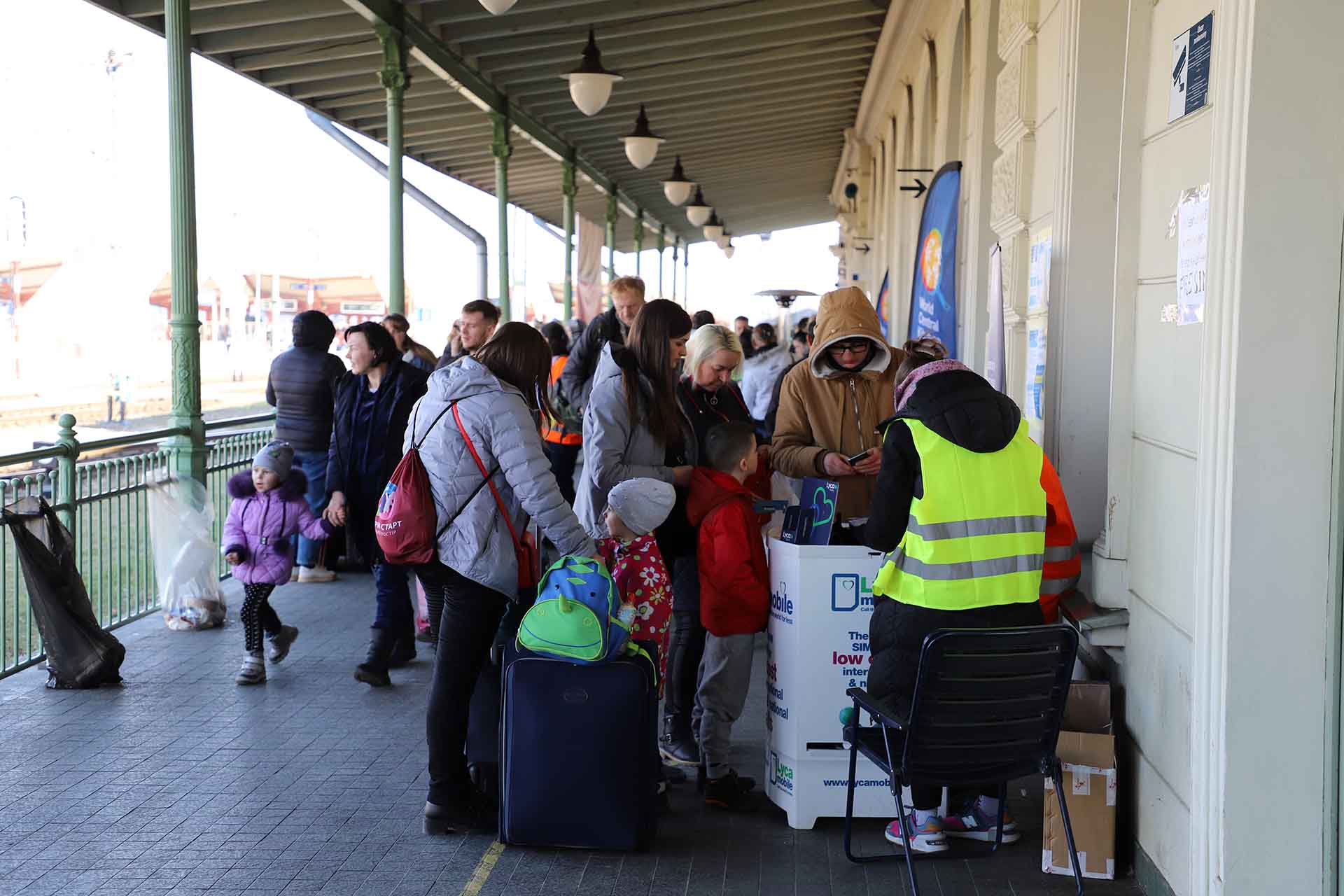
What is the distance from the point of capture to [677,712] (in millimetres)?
4785

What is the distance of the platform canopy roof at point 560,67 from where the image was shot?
10.7 meters

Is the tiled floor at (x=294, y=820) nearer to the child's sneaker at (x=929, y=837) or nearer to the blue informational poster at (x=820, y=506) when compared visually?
the child's sneaker at (x=929, y=837)

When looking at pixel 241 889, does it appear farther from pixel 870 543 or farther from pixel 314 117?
pixel 314 117

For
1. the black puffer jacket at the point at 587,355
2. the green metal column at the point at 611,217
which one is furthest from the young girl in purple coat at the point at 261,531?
the green metal column at the point at 611,217

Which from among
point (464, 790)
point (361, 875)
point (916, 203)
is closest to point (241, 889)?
point (361, 875)

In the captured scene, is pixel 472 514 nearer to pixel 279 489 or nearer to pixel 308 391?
pixel 279 489

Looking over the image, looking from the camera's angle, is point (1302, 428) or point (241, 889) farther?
point (241, 889)

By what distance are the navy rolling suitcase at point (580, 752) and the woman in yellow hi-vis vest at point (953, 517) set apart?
0.81 meters

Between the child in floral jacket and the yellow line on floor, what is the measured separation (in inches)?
30.6

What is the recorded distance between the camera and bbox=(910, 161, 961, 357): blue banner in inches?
298

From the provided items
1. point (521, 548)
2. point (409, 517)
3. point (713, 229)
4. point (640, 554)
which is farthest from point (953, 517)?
point (713, 229)

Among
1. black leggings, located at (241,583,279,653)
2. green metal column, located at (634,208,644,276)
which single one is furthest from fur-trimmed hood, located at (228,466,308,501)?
green metal column, located at (634,208,644,276)

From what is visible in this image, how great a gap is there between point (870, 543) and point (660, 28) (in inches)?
368

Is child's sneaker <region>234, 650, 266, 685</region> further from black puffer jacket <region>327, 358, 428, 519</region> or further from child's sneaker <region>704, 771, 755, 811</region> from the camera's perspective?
child's sneaker <region>704, 771, 755, 811</region>
